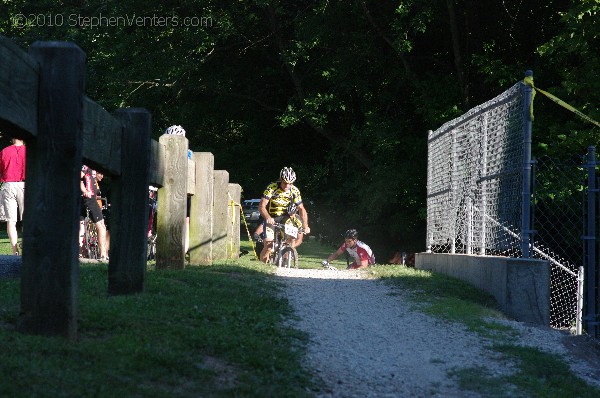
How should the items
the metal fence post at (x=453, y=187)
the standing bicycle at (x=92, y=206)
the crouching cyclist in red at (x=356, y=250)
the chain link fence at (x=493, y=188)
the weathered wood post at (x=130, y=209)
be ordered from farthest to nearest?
1. the crouching cyclist in red at (x=356, y=250)
2. the metal fence post at (x=453, y=187)
3. the standing bicycle at (x=92, y=206)
4. the chain link fence at (x=493, y=188)
5. the weathered wood post at (x=130, y=209)

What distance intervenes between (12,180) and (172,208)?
3430 mm

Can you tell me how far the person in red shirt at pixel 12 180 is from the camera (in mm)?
13461

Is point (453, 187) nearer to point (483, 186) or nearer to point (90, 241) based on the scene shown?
point (483, 186)

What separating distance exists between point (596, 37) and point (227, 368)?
50.0 feet

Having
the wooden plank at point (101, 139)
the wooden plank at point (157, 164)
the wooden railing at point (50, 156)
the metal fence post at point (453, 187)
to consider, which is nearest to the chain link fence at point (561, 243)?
the metal fence post at point (453, 187)

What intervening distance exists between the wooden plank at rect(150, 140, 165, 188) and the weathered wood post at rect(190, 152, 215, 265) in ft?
9.66

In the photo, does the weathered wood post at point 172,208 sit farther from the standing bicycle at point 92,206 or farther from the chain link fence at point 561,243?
the chain link fence at point 561,243

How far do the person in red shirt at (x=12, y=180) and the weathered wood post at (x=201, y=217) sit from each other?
2.18 metres

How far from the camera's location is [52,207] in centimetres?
562

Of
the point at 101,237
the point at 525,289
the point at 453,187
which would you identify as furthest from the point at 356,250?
the point at 525,289

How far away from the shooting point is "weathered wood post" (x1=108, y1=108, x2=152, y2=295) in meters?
7.70

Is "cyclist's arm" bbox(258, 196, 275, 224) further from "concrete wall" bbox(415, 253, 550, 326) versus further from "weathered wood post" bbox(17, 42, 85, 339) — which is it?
"weathered wood post" bbox(17, 42, 85, 339)

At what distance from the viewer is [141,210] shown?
783cm

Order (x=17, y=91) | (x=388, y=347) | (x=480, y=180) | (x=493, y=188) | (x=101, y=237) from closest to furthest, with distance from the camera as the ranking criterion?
(x=17, y=91) → (x=388, y=347) → (x=493, y=188) → (x=480, y=180) → (x=101, y=237)
